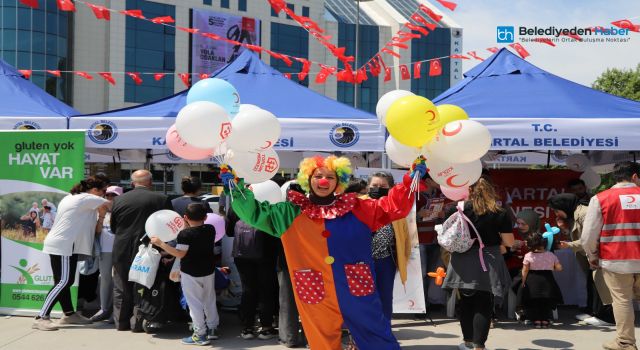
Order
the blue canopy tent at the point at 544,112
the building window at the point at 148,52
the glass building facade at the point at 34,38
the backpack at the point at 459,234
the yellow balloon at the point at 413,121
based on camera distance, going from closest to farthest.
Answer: the yellow balloon at the point at 413,121 → the backpack at the point at 459,234 → the blue canopy tent at the point at 544,112 → the glass building facade at the point at 34,38 → the building window at the point at 148,52

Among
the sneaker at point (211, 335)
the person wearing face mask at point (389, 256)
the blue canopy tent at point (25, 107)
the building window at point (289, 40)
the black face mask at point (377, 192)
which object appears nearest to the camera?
the person wearing face mask at point (389, 256)

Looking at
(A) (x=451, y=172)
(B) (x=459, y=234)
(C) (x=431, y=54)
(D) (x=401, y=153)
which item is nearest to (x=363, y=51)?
(C) (x=431, y=54)

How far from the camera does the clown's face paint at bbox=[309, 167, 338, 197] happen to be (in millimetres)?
3524

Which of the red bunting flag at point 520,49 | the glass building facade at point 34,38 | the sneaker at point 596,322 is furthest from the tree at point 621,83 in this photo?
the glass building facade at point 34,38

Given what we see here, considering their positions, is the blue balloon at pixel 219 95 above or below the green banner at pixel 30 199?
above

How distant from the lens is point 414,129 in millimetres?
3520

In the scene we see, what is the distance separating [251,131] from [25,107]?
494cm

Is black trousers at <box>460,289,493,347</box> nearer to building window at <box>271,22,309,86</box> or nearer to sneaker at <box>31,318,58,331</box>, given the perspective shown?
sneaker at <box>31,318,58,331</box>

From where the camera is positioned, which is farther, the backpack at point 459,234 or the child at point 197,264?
the child at point 197,264

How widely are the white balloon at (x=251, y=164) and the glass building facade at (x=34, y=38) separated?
108ft

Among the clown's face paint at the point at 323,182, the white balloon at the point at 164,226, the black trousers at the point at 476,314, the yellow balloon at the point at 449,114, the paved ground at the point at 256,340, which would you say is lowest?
the paved ground at the point at 256,340

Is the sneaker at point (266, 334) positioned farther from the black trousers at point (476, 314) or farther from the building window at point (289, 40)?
the building window at point (289, 40)

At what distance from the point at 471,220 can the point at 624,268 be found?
1.41 metres

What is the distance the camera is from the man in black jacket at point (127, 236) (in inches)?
234
